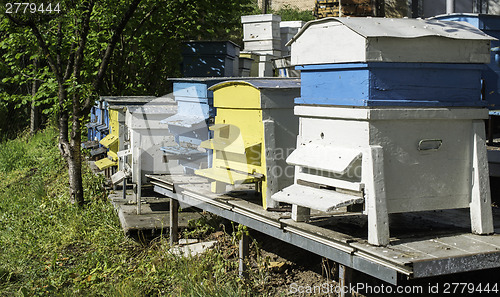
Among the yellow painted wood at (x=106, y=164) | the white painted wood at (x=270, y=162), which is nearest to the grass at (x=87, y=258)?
the yellow painted wood at (x=106, y=164)

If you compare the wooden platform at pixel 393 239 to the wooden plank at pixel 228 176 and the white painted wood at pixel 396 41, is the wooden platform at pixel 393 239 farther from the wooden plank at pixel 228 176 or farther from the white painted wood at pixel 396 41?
the white painted wood at pixel 396 41

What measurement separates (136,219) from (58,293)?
1.68 meters

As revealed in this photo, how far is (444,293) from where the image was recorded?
4543mm

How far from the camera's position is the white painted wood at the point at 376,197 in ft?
11.9

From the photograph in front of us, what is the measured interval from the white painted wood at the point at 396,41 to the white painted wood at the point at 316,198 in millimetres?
878

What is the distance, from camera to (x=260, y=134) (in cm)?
484

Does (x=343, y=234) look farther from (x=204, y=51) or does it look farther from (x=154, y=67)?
(x=154, y=67)

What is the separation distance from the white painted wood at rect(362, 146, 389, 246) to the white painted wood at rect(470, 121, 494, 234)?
703 mm

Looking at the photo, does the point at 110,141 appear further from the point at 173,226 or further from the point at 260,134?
the point at 260,134

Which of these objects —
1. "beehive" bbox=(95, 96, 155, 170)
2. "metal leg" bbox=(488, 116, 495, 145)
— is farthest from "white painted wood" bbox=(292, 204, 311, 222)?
"beehive" bbox=(95, 96, 155, 170)

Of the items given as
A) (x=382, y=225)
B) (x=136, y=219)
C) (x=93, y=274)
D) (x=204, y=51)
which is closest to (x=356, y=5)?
(x=204, y=51)

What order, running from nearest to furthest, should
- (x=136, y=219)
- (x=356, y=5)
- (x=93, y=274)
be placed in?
(x=93, y=274), (x=136, y=219), (x=356, y=5)

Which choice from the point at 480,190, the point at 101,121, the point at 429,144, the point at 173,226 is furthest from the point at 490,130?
the point at 101,121

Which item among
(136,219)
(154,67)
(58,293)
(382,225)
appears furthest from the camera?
(154,67)
